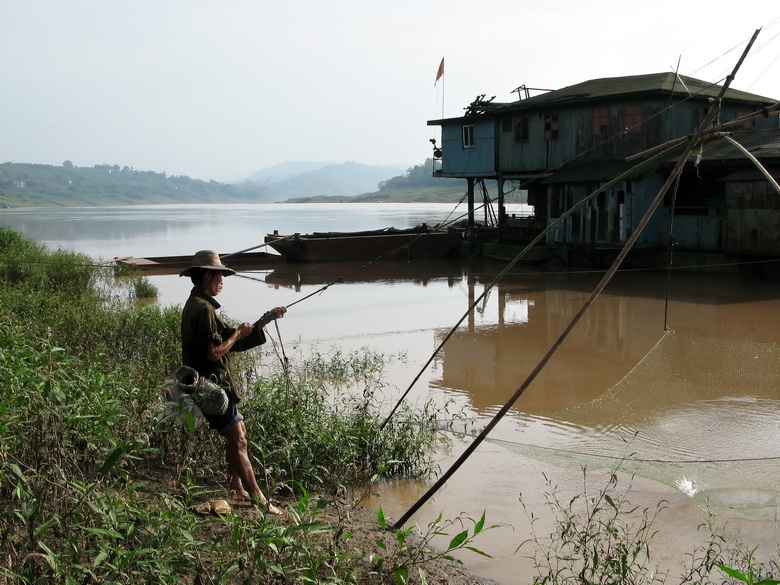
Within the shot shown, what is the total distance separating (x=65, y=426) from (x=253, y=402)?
1711 millimetres

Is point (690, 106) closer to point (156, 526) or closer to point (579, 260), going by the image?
point (579, 260)

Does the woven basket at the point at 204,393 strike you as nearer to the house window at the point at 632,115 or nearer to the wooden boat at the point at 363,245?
the house window at the point at 632,115

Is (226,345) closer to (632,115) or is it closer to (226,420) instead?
(226,420)

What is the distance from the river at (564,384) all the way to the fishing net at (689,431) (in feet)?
0.06

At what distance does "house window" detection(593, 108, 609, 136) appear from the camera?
21984mm

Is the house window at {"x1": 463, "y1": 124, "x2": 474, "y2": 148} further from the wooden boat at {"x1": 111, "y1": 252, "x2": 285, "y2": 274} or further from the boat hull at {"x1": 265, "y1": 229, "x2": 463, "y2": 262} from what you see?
the wooden boat at {"x1": 111, "y1": 252, "x2": 285, "y2": 274}

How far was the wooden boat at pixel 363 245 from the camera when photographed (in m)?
24.7

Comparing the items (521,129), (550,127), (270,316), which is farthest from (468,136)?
(270,316)

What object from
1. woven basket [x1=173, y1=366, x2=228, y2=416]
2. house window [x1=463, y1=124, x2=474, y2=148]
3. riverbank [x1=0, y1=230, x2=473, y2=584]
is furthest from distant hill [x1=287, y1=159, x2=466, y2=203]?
woven basket [x1=173, y1=366, x2=228, y2=416]

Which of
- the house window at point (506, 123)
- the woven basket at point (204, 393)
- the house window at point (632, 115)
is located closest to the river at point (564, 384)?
the woven basket at point (204, 393)

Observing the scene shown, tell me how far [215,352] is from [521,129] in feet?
70.0

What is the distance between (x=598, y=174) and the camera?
2059 centimetres

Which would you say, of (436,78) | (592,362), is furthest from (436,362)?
(436,78)

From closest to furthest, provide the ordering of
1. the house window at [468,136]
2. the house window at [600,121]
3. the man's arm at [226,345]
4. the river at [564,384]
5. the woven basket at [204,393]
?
1. the woven basket at [204,393]
2. the man's arm at [226,345]
3. the river at [564,384]
4. the house window at [600,121]
5. the house window at [468,136]
